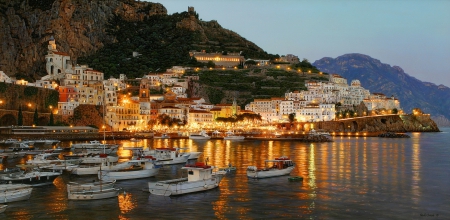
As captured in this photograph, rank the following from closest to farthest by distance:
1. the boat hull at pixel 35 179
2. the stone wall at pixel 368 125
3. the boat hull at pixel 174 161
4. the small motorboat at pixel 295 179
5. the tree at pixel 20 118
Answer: the boat hull at pixel 35 179
the small motorboat at pixel 295 179
the boat hull at pixel 174 161
the tree at pixel 20 118
the stone wall at pixel 368 125

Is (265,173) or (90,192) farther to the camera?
(265,173)

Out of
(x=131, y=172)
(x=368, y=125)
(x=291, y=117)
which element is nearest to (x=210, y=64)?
(x=291, y=117)

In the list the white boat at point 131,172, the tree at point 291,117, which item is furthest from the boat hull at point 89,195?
the tree at point 291,117

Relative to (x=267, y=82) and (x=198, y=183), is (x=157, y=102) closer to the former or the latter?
(x=267, y=82)

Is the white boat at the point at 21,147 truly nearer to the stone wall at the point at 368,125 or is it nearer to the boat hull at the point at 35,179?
the boat hull at the point at 35,179

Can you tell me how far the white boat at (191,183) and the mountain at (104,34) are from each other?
99.6 m

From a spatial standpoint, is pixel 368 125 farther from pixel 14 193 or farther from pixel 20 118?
pixel 14 193

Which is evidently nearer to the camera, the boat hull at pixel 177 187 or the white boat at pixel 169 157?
the boat hull at pixel 177 187

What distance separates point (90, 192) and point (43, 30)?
113678mm

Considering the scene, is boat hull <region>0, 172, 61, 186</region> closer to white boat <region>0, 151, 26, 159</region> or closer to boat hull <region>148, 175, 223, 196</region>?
boat hull <region>148, 175, 223, 196</region>

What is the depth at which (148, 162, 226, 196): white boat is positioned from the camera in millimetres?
28092

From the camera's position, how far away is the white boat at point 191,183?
2809 cm

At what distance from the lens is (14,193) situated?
25969 mm

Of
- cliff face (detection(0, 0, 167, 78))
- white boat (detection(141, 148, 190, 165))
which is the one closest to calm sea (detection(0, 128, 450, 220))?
white boat (detection(141, 148, 190, 165))
